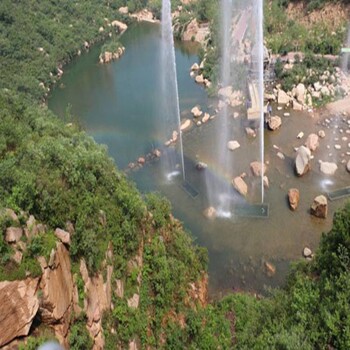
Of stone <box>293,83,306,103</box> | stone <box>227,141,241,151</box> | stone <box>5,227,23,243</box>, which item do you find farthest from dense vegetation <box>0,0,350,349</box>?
stone <box>293,83,306,103</box>

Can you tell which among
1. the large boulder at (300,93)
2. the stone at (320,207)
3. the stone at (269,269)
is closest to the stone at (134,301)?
the stone at (269,269)

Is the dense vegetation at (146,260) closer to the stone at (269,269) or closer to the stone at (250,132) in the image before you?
the stone at (269,269)

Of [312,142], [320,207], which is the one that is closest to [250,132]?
[312,142]

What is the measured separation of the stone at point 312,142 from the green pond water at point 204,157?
0.38m

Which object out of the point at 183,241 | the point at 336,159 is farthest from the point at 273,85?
the point at 183,241

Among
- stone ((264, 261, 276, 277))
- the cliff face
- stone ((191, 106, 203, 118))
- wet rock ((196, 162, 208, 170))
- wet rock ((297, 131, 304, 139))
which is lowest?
stone ((264, 261, 276, 277))

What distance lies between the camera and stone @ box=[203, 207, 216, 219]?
1973cm

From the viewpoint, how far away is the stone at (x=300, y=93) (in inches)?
1157

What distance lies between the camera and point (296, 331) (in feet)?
29.9

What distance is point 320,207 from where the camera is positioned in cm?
1917

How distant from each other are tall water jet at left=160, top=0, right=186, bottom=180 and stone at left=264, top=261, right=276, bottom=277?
7471 millimetres

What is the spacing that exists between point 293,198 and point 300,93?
12492 millimetres

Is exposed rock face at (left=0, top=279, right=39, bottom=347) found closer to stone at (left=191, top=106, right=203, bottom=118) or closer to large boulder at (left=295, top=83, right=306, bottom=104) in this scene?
stone at (left=191, top=106, right=203, bottom=118)

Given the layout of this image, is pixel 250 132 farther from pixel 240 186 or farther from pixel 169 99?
pixel 240 186
